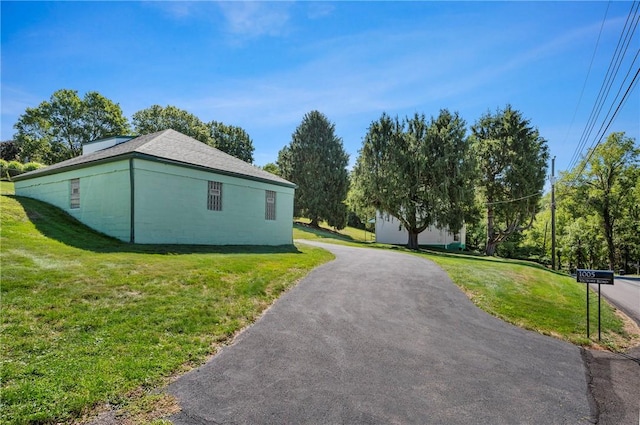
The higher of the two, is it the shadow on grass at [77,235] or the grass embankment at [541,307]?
the shadow on grass at [77,235]

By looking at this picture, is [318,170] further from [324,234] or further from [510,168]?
[510,168]

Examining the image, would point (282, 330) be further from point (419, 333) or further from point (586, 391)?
point (586, 391)

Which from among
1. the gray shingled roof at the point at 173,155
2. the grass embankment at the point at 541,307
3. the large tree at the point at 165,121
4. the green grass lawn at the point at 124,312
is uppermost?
the large tree at the point at 165,121

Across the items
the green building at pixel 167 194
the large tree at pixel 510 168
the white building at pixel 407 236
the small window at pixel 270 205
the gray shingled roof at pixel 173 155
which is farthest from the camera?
the white building at pixel 407 236

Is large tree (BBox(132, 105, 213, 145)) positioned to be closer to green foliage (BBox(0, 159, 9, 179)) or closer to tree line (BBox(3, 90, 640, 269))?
tree line (BBox(3, 90, 640, 269))

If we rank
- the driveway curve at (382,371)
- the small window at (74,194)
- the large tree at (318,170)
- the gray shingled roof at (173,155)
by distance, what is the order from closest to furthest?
the driveway curve at (382,371) < the gray shingled roof at (173,155) < the small window at (74,194) < the large tree at (318,170)

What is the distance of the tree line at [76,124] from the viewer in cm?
4119

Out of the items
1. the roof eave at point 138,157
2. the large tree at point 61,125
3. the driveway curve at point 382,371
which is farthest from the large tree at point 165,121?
the driveway curve at point 382,371

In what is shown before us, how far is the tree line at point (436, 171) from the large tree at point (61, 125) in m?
0.12

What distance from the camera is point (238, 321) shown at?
6945 mm

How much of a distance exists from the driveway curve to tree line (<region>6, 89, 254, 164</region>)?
41.5 meters

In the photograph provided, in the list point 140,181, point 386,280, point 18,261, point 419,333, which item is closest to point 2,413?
point 18,261

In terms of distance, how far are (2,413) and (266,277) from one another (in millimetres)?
6867

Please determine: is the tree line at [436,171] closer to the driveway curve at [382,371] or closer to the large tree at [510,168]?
the large tree at [510,168]
